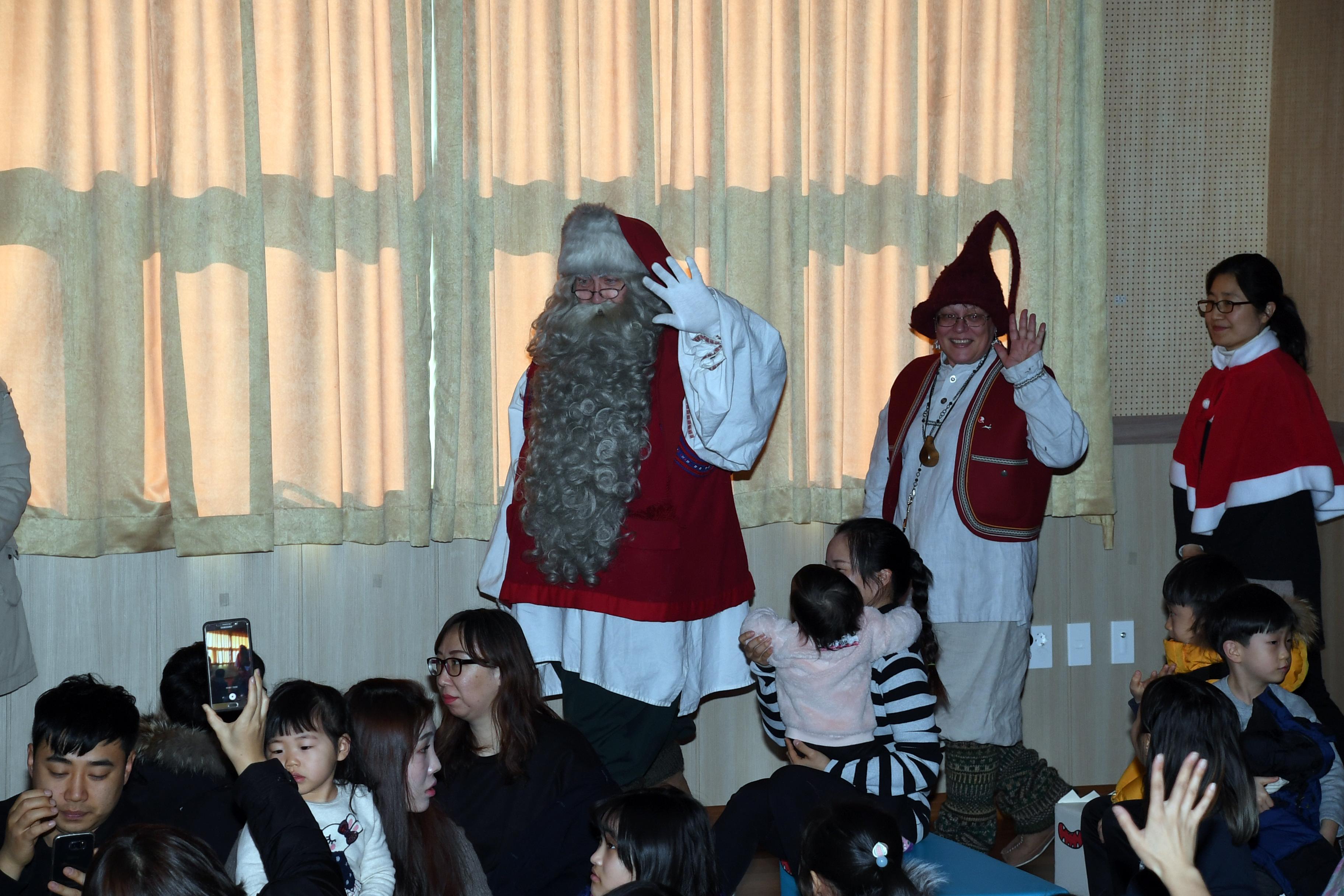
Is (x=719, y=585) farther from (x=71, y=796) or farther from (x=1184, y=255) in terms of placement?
(x=1184, y=255)

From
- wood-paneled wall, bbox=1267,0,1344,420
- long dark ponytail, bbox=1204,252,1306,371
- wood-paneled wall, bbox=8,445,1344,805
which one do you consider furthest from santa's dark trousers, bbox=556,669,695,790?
wood-paneled wall, bbox=1267,0,1344,420

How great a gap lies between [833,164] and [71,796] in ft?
8.77

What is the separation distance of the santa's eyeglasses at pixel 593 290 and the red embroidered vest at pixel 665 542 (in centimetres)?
16

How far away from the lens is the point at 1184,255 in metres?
4.20

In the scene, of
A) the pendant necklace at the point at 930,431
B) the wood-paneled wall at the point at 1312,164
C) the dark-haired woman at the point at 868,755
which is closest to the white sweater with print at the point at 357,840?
the dark-haired woman at the point at 868,755

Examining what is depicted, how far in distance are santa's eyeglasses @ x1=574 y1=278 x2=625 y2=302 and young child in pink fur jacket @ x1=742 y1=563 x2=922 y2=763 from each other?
859 millimetres

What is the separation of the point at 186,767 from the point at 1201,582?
2332 mm

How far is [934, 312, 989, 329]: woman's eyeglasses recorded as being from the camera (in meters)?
3.53

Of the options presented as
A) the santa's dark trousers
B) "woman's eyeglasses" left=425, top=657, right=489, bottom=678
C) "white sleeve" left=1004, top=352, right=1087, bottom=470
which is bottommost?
the santa's dark trousers

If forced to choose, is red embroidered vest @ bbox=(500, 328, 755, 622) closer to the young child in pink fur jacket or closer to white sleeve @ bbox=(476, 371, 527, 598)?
white sleeve @ bbox=(476, 371, 527, 598)


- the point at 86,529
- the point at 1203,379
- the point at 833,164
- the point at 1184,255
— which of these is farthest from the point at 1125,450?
the point at 86,529

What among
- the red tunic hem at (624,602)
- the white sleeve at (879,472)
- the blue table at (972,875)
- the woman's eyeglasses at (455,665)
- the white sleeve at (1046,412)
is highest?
the white sleeve at (1046,412)

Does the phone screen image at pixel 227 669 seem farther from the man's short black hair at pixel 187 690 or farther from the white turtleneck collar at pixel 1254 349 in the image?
the white turtleneck collar at pixel 1254 349

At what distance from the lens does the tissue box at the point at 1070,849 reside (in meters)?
3.23
